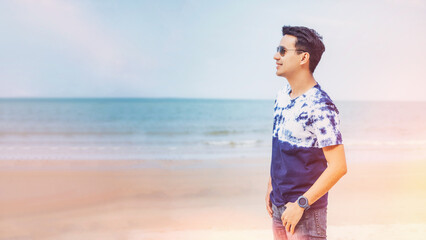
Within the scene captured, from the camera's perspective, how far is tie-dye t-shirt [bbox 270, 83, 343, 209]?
1.53 meters

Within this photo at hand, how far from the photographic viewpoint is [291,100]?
1.67m

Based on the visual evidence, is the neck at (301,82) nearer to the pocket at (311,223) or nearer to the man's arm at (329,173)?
the man's arm at (329,173)

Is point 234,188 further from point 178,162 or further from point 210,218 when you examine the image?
point 178,162

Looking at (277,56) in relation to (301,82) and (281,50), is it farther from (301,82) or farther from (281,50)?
(301,82)

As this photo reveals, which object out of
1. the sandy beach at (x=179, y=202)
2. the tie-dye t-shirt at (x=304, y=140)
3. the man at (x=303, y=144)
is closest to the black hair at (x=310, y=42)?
the man at (x=303, y=144)

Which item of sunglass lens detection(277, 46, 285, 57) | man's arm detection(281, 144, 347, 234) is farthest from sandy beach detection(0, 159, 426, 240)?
sunglass lens detection(277, 46, 285, 57)

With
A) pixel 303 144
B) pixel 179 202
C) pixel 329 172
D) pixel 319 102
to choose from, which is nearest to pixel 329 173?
pixel 329 172

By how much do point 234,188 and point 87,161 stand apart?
454 centimetres

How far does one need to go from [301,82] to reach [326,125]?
0.23 metres

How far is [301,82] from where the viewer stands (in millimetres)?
1660

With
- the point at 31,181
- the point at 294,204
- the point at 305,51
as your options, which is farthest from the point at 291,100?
the point at 31,181

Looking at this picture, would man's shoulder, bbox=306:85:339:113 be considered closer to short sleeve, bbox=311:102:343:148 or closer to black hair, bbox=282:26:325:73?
short sleeve, bbox=311:102:343:148

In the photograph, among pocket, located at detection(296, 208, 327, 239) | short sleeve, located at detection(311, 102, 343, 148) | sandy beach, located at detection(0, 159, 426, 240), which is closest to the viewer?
short sleeve, located at detection(311, 102, 343, 148)

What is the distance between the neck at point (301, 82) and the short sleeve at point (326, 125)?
5.2 inches
